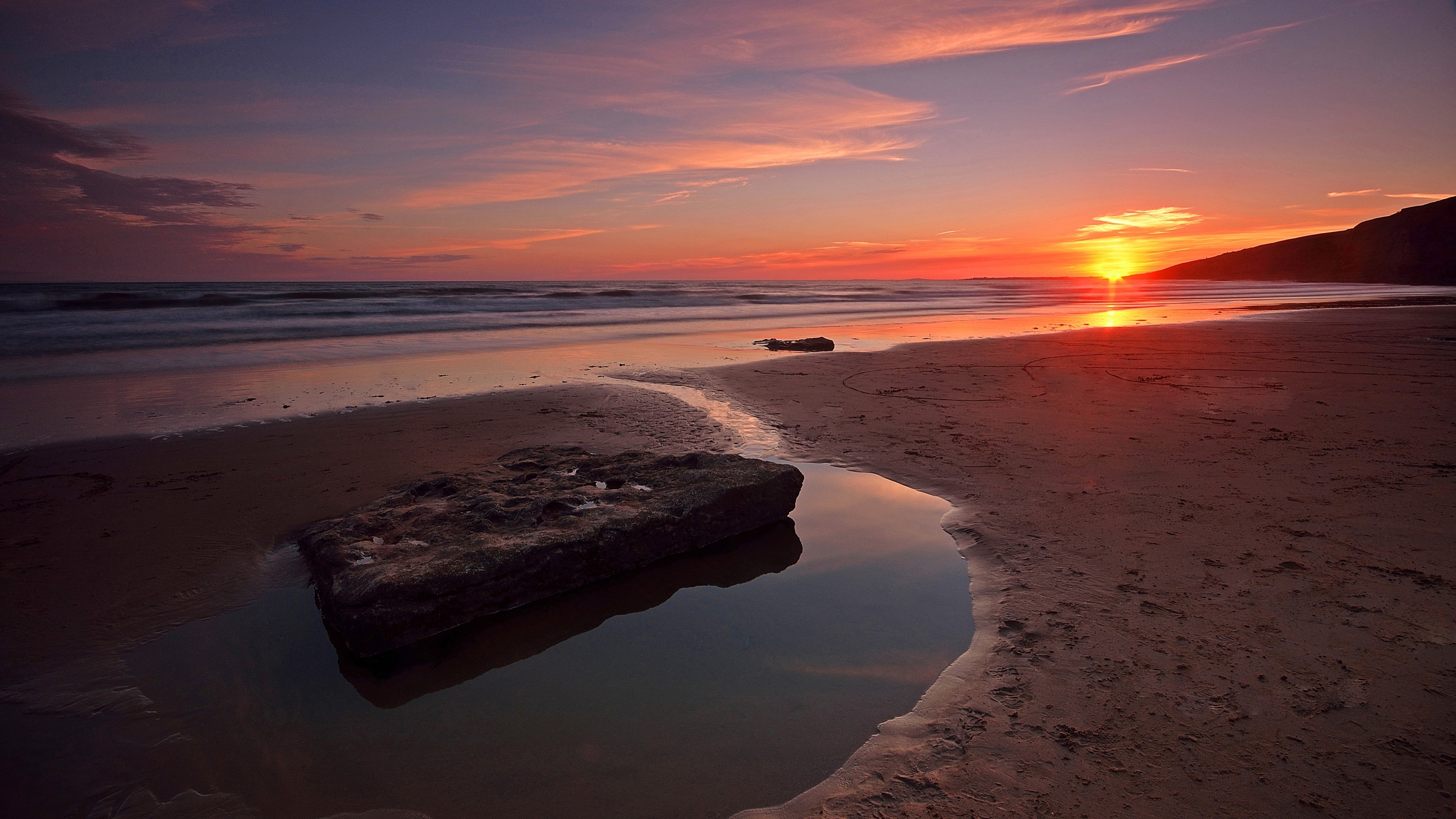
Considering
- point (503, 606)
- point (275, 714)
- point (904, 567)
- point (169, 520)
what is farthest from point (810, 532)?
point (169, 520)

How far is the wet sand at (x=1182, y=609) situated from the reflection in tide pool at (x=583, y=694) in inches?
10.0

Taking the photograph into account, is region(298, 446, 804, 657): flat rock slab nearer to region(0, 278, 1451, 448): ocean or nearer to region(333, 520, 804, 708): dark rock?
region(333, 520, 804, 708): dark rock

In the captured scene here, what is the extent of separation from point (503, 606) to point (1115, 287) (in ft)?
224

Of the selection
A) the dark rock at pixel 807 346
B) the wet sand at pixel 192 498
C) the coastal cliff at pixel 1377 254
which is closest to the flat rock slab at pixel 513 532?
the wet sand at pixel 192 498

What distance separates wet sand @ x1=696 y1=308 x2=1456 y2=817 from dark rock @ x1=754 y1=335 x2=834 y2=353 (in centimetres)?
580

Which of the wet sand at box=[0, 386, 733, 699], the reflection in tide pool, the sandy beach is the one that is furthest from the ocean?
the reflection in tide pool

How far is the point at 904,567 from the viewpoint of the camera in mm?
3545

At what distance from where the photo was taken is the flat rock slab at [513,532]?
2.94 meters

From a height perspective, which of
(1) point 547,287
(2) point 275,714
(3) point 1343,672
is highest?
(1) point 547,287

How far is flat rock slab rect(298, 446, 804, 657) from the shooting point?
2.94 m

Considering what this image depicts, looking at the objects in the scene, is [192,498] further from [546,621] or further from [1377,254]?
[1377,254]

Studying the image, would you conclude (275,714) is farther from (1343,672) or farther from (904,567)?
(1343,672)

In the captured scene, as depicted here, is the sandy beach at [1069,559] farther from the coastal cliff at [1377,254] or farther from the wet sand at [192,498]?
the coastal cliff at [1377,254]

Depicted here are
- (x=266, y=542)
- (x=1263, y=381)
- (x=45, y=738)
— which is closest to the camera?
(x=45, y=738)
